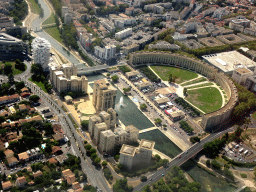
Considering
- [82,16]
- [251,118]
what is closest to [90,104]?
[251,118]

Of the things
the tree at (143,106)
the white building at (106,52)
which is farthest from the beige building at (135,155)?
the white building at (106,52)

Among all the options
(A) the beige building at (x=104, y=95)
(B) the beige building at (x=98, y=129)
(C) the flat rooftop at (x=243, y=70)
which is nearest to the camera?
(B) the beige building at (x=98, y=129)

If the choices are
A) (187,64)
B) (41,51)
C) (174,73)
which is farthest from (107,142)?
(187,64)

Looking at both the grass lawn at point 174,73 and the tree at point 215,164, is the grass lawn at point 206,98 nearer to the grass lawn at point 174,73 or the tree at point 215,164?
the grass lawn at point 174,73

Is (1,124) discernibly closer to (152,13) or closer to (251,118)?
(251,118)

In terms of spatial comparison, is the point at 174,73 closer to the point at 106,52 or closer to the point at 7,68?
the point at 106,52
